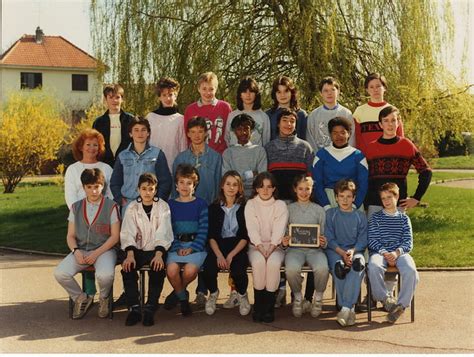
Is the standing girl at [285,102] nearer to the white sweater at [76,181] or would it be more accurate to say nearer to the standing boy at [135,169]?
the standing boy at [135,169]

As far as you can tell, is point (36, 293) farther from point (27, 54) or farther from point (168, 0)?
point (27, 54)

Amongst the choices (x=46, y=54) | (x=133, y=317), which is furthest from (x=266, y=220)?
(x=46, y=54)

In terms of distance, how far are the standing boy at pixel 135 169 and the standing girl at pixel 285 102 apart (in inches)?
48.7

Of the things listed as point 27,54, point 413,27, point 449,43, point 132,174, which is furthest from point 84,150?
point 27,54

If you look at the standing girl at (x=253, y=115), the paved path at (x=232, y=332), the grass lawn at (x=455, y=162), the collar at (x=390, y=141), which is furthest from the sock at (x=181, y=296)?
the grass lawn at (x=455, y=162)

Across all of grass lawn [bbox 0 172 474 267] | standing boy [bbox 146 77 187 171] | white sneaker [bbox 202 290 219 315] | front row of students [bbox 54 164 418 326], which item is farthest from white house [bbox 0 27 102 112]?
white sneaker [bbox 202 290 219 315]

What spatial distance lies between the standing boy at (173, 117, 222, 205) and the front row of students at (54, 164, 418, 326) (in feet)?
1.06

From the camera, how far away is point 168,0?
42.2 feet

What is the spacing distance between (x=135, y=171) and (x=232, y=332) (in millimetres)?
1948

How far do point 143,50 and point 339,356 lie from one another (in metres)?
8.88

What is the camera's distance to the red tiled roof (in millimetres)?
48594

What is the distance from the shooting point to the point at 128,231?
654 centimetres

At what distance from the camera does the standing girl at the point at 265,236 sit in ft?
21.1

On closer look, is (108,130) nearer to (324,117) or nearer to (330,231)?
(324,117)
